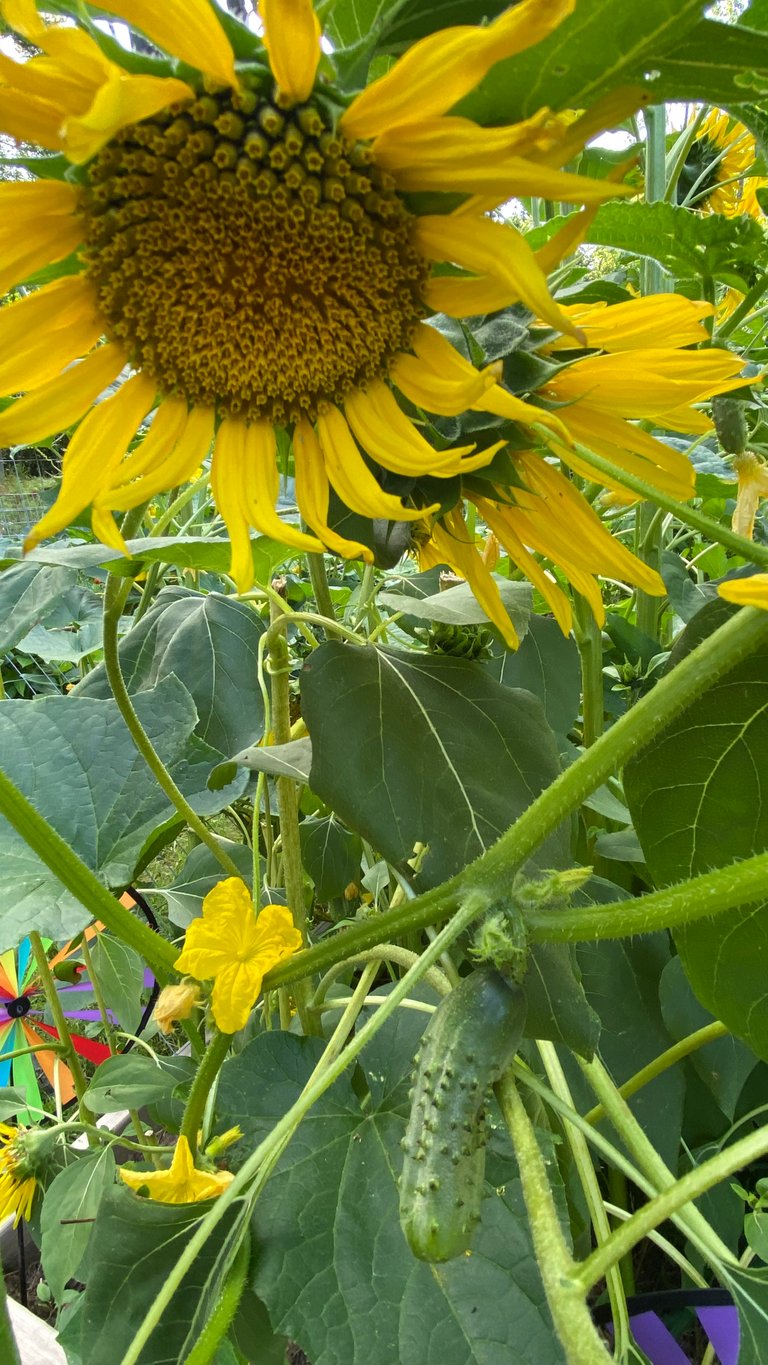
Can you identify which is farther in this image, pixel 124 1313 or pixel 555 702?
pixel 555 702

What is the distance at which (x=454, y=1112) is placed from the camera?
32cm

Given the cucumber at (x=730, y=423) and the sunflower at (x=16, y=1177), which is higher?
the cucumber at (x=730, y=423)

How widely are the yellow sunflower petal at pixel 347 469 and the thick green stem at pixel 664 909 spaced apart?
7.2 inches

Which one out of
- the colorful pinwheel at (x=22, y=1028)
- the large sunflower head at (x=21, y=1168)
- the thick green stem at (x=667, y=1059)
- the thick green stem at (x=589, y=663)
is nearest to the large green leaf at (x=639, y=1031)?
the thick green stem at (x=667, y=1059)

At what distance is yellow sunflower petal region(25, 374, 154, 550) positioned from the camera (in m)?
0.36

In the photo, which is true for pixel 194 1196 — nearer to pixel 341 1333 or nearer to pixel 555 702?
pixel 341 1333

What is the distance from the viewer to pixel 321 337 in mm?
376

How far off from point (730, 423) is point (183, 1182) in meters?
0.52

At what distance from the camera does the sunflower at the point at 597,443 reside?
39 centimetres

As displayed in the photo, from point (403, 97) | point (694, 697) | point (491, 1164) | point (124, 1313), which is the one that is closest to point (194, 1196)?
point (124, 1313)

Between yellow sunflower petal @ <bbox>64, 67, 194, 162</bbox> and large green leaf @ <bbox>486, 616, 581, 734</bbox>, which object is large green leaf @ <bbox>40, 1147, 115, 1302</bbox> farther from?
yellow sunflower petal @ <bbox>64, 67, 194, 162</bbox>

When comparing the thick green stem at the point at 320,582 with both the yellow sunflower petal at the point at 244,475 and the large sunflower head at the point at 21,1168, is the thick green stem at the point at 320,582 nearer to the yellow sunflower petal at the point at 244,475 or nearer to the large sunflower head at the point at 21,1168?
the yellow sunflower petal at the point at 244,475

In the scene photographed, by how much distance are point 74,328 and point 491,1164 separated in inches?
18.9

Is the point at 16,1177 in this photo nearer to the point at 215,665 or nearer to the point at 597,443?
the point at 215,665
